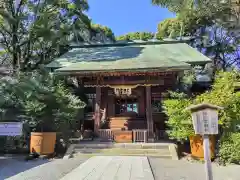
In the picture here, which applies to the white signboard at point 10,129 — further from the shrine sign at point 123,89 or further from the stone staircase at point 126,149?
the shrine sign at point 123,89

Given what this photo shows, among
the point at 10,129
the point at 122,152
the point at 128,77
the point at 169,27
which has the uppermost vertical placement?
the point at 169,27

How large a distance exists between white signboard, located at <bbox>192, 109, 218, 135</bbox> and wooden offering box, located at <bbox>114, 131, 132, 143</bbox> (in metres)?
5.38

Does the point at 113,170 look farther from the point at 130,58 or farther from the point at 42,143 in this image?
the point at 130,58

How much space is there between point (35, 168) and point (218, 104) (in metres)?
5.68

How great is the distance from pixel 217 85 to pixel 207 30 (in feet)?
37.6

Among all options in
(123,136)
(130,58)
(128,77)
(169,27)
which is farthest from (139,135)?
(169,27)

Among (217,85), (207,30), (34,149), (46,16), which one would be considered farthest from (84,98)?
(207,30)

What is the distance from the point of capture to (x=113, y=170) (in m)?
5.79

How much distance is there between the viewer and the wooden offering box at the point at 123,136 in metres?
9.33

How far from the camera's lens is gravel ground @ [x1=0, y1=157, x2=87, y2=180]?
5363mm

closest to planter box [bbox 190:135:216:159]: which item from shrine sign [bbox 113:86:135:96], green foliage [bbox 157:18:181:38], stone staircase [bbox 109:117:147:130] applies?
shrine sign [bbox 113:86:135:96]

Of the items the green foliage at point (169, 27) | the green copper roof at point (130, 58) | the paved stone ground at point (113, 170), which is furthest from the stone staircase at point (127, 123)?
the green foliage at point (169, 27)

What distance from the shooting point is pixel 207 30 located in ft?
58.6

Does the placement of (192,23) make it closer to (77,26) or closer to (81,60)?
(77,26)
